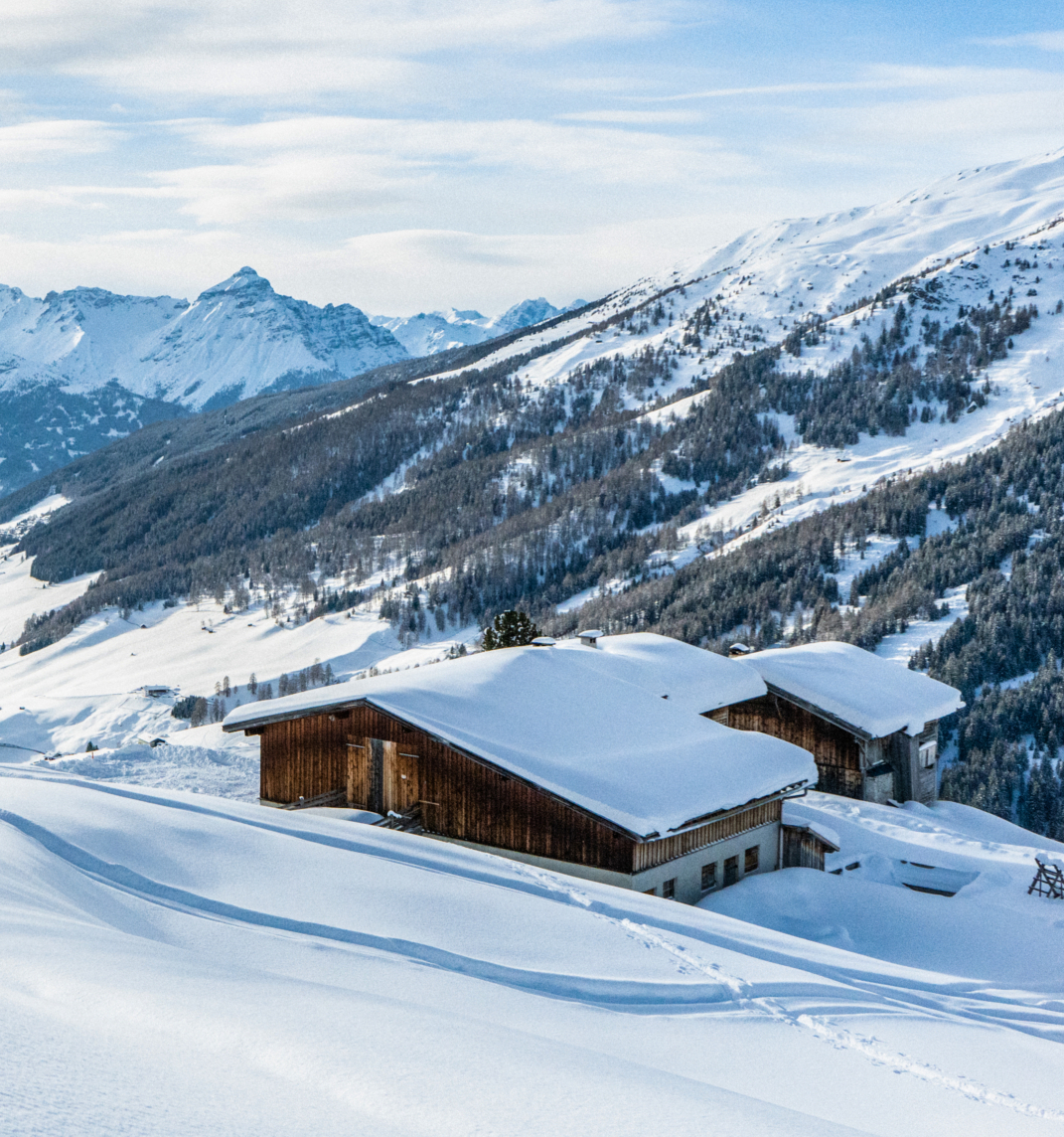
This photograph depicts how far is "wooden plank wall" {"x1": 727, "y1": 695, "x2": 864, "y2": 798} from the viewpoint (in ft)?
114

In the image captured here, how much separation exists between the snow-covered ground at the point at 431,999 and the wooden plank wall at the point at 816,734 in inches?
488

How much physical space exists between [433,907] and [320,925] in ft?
6.08

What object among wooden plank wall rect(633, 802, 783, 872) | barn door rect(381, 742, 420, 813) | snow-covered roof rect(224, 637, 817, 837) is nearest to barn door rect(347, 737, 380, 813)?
barn door rect(381, 742, 420, 813)

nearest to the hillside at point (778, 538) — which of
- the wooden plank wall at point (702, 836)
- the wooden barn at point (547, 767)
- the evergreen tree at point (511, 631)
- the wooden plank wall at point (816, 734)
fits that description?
the wooden plank wall at point (816, 734)

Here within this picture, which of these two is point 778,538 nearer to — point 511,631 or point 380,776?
point 511,631

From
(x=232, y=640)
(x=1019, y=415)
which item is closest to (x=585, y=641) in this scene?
(x=232, y=640)

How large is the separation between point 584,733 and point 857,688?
1536 centimetres

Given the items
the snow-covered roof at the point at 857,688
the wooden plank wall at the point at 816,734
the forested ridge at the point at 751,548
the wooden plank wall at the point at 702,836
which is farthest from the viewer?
the forested ridge at the point at 751,548

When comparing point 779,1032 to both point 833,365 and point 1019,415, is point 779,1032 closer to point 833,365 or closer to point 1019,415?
point 1019,415

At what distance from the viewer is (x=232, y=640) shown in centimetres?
14388

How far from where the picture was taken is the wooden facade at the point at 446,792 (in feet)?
71.2

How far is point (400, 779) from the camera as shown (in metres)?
24.5

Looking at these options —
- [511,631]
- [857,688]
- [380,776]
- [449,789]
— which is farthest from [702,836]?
[511,631]

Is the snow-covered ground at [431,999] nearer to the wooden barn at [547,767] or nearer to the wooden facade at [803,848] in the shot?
the wooden barn at [547,767]
